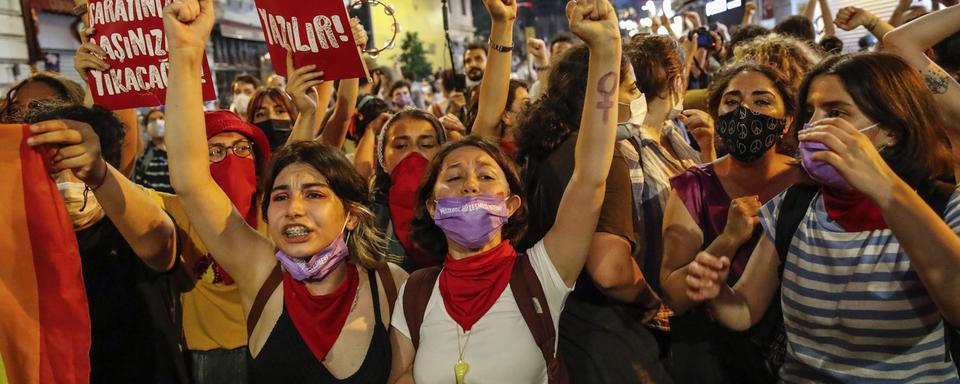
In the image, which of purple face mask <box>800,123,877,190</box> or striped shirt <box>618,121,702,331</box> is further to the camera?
striped shirt <box>618,121,702,331</box>

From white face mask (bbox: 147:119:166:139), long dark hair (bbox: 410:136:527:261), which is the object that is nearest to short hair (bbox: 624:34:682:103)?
long dark hair (bbox: 410:136:527:261)

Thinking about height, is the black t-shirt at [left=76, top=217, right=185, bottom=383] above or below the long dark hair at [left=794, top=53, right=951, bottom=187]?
below

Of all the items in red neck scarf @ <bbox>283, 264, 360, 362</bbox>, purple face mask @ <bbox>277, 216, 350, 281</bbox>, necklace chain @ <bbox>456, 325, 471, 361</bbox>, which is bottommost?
necklace chain @ <bbox>456, 325, 471, 361</bbox>

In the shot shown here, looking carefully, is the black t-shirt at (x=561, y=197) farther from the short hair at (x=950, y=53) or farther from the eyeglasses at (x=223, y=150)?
the short hair at (x=950, y=53)

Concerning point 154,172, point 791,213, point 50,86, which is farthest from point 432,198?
point 154,172

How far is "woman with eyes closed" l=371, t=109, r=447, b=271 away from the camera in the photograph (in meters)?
3.62

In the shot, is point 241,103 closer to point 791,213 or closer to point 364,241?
point 364,241

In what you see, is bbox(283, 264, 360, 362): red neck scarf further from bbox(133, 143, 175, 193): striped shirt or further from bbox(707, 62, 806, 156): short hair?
bbox(133, 143, 175, 193): striped shirt

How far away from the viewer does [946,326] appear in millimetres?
2205

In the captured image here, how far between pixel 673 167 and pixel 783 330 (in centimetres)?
99

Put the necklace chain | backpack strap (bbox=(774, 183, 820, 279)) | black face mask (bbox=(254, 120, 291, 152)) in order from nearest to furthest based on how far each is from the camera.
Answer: backpack strap (bbox=(774, 183, 820, 279)) < the necklace chain < black face mask (bbox=(254, 120, 291, 152))

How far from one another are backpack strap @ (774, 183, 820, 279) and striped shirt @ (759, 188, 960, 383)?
0.07 m

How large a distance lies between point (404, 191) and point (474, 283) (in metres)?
1.21

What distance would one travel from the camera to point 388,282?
2805 mm
